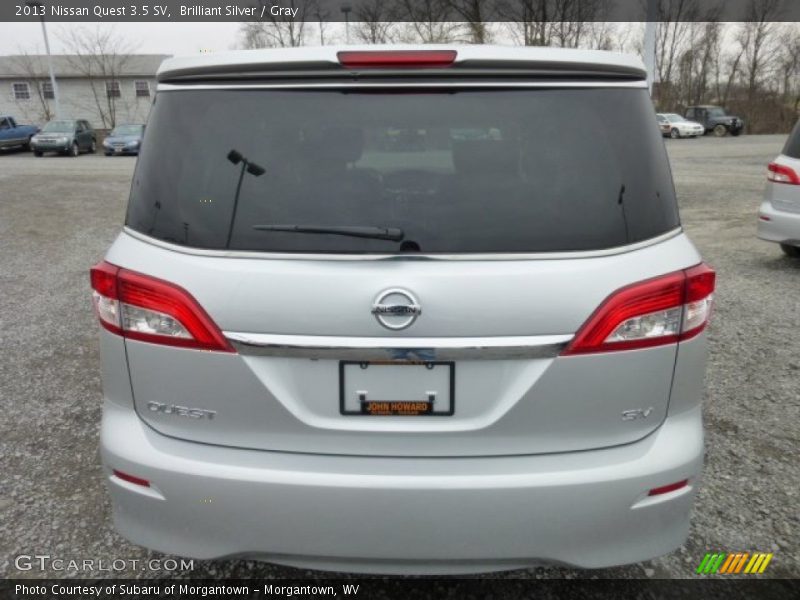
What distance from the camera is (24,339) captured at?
5656 mm

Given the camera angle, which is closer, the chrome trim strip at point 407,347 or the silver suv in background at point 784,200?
the chrome trim strip at point 407,347

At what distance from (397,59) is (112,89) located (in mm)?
56219

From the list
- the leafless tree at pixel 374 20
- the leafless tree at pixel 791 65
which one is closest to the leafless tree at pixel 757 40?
the leafless tree at pixel 791 65

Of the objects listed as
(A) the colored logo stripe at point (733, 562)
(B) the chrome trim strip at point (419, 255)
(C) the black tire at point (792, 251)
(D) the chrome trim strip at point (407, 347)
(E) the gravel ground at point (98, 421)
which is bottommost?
(C) the black tire at point (792, 251)

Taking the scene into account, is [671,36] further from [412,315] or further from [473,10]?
[412,315]

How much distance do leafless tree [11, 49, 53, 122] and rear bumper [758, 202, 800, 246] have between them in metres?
54.0

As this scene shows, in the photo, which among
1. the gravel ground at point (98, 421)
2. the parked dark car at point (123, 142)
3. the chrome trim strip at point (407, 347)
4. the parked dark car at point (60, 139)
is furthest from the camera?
the parked dark car at point (60, 139)

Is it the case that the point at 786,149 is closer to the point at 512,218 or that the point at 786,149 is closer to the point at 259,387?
the point at 512,218

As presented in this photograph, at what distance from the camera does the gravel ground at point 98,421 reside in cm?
287

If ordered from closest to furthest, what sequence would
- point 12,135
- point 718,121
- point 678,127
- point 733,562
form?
point 733,562 → point 12,135 → point 678,127 → point 718,121

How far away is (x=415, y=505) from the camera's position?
6.31 ft

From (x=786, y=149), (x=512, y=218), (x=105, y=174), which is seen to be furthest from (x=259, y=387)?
(x=105, y=174)

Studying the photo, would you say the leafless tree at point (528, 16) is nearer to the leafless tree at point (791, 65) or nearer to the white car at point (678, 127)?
the white car at point (678, 127)

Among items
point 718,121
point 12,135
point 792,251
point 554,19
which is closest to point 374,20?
point 554,19
